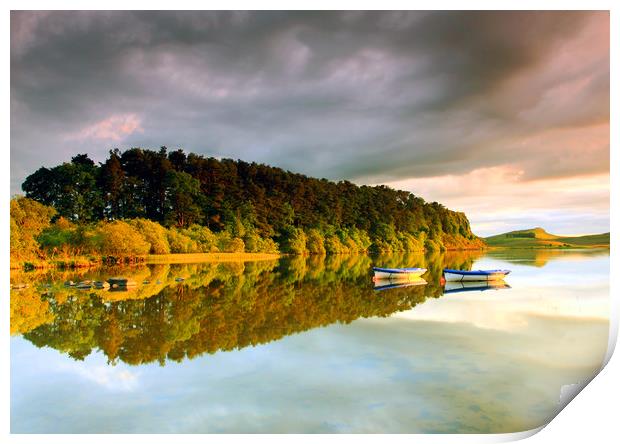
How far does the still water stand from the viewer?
421 cm

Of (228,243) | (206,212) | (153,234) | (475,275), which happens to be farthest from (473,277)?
(206,212)

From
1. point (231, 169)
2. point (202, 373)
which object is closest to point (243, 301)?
point (202, 373)

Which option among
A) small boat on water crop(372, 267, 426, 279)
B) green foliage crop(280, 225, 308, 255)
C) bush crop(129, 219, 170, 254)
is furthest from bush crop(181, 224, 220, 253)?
small boat on water crop(372, 267, 426, 279)

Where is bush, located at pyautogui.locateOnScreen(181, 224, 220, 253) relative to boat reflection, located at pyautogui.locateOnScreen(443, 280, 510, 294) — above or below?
above

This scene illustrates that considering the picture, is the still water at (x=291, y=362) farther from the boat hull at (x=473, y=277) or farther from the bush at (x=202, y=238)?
the bush at (x=202, y=238)

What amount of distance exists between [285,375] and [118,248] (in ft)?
50.0

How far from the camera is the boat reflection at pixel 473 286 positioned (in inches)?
511

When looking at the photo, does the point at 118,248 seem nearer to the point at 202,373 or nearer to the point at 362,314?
the point at 362,314

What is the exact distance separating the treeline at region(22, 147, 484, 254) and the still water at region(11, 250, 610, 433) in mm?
8984

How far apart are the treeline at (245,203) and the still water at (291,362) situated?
29.5 ft

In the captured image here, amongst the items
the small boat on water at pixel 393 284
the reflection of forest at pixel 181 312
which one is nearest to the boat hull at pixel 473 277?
the small boat on water at pixel 393 284

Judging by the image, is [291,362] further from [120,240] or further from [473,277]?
[120,240]

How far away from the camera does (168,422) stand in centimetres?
411

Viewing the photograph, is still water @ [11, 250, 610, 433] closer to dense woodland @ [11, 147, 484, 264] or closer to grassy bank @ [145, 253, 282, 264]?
dense woodland @ [11, 147, 484, 264]
